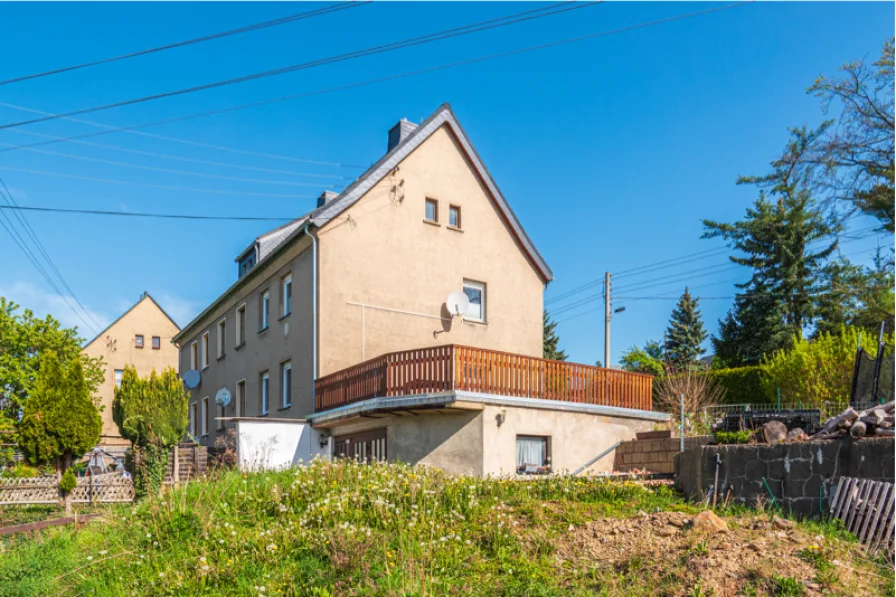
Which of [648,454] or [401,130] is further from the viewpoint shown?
[401,130]

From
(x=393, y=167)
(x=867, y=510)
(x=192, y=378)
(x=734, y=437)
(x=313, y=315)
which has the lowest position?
(x=867, y=510)

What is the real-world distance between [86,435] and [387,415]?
9.27m

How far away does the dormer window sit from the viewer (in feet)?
96.0

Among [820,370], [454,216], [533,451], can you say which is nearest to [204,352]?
[454,216]

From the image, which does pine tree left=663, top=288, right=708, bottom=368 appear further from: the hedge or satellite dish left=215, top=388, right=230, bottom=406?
satellite dish left=215, top=388, right=230, bottom=406

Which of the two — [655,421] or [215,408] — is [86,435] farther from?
Result: [655,421]

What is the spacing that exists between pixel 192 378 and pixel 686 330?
96.9ft

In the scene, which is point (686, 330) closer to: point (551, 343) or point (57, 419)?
point (551, 343)

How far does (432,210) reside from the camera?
23016mm

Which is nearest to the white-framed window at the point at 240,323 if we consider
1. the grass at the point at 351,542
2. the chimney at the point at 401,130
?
the chimney at the point at 401,130

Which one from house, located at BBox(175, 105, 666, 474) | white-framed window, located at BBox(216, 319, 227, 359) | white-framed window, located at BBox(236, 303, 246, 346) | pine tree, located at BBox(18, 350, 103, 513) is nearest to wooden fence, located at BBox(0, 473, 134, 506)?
pine tree, located at BBox(18, 350, 103, 513)

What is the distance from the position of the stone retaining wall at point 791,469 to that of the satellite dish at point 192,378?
930 inches

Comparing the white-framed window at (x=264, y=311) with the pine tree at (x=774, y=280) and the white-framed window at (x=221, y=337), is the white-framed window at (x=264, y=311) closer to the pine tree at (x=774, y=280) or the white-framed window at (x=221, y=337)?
the white-framed window at (x=221, y=337)

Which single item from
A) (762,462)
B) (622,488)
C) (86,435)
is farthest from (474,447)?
(86,435)
